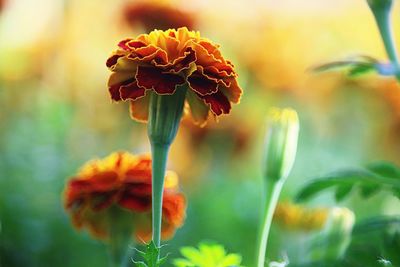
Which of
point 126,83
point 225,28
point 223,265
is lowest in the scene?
point 223,265

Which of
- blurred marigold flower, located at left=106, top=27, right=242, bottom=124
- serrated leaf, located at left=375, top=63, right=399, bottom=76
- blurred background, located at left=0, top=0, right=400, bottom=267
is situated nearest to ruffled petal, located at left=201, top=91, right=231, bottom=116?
blurred marigold flower, located at left=106, top=27, right=242, bottom=124

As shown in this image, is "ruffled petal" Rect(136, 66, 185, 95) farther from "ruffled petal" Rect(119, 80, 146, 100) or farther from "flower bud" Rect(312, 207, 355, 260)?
"flower bud" Rect(312, 207, 355, 260)

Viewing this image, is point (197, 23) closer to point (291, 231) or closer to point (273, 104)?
point (273, 104)

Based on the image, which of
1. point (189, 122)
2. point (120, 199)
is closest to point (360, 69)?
point (120, 199)

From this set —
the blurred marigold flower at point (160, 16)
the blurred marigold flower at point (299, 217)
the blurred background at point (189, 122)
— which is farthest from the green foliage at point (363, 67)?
the blurred marigold flower at point (160, 16)

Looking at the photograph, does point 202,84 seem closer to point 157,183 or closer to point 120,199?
point 157,183

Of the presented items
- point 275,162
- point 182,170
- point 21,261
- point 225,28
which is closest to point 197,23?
point 225,28
